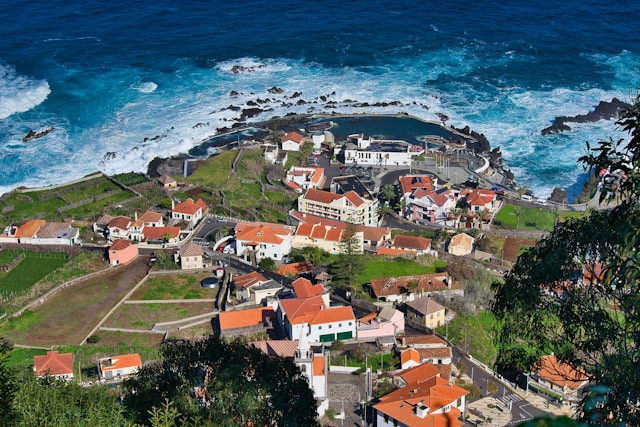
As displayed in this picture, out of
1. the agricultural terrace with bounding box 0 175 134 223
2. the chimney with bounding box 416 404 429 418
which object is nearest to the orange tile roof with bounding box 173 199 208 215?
the agricultural terrace with bounding box 0 175 134 223

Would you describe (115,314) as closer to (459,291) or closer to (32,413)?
(459,291)

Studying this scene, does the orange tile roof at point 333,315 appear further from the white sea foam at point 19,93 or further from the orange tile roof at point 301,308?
the white sea foam at point 19,93

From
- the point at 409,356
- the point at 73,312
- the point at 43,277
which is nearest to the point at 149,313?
the point at 73,312

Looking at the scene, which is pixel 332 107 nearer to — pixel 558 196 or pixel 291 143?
pixel 291 143

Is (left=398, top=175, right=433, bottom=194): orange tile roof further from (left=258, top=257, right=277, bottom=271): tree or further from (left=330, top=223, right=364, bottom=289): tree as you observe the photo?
(left=258, top=257, right=277, bottom=271): tree

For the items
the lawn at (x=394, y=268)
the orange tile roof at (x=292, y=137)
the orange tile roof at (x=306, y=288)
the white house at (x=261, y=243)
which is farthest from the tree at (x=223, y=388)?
the orange tile roof at (x=292, y=137)
